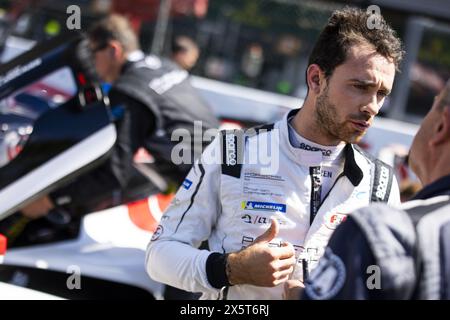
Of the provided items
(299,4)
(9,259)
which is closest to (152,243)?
(9,259)

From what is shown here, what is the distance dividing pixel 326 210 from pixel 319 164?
16 centimetres

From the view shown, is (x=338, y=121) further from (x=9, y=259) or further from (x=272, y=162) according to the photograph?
(x=9, y=259)

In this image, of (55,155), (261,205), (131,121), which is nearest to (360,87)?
(261,205)

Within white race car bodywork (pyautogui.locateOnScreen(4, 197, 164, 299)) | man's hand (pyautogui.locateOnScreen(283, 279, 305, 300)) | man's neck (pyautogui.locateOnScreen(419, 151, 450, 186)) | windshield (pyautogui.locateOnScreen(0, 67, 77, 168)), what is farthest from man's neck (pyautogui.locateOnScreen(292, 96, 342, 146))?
white race car bodywork (pyautogui.locateOnScreen(4, 197, 164, 299))

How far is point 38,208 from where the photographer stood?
10.9 ft

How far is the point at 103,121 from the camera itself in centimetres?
277

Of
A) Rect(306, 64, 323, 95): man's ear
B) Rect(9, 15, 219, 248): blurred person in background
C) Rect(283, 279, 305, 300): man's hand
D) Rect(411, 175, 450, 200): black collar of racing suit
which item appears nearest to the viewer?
Rect(411, 175, 450, 200): black collar of racing suit

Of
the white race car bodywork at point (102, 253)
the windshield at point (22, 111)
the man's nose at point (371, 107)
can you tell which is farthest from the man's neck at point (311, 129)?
the white race car bodywork at point (102, 253)

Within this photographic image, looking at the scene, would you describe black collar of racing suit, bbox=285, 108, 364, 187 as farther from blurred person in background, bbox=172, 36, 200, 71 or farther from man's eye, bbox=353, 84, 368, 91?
blurred person in background, bbox=172, 36, 200, 71

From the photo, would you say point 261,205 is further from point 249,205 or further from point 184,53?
point 184,53

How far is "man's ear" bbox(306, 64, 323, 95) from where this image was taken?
240 centimetres

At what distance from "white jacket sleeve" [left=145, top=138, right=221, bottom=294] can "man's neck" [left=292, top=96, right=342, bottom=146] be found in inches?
11.0

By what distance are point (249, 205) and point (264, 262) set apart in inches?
12.1

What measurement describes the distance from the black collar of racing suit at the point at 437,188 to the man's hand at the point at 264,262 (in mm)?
580
